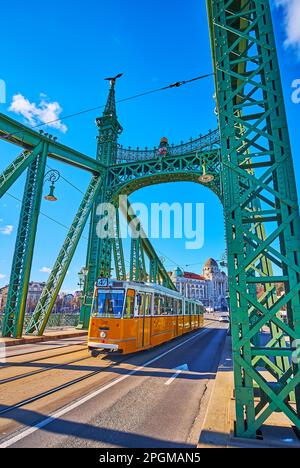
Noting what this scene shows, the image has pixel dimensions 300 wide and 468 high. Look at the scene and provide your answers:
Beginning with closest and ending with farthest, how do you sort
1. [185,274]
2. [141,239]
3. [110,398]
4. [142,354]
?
1. [110,398]
2. [142,354]
3. [141,239]
4. [185,274]

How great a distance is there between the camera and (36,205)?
48.2ft

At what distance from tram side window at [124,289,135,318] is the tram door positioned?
487 millimetres

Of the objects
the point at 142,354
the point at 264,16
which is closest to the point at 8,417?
the point at 142,354

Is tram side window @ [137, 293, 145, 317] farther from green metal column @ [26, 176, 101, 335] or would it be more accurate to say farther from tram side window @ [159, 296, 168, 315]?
green metal column @ [26, 176, 101, 335]

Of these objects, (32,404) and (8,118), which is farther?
(8,118)

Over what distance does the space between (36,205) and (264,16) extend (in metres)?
13.1

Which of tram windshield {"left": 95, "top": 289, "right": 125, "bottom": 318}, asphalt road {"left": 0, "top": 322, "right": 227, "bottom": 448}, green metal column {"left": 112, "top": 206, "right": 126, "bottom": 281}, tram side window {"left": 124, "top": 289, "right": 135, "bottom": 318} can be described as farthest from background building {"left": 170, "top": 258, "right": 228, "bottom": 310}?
asphalt road {"left": 0, "top": 322, "right": 227, "bottom": 448}

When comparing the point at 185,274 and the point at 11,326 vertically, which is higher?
the point at 185,274

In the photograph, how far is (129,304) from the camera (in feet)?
34.1

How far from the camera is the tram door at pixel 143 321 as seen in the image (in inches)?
433

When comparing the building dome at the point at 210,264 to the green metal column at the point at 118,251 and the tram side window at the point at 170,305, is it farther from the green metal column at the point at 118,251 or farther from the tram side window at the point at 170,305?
the tram side window at the point at 170,305

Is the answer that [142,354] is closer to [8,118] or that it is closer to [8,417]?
[8,417]

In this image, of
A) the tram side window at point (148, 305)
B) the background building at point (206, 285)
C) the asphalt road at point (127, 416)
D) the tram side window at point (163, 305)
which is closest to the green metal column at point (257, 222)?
the asphalt road at point (127, 416)

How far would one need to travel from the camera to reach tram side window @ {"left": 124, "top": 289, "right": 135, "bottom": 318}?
10173 millimetres
